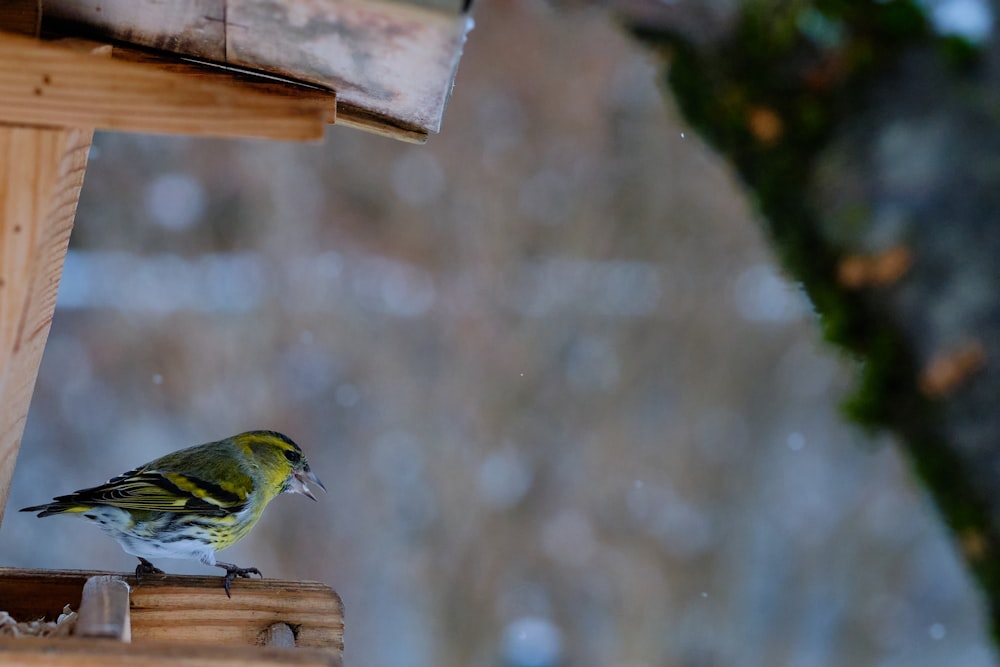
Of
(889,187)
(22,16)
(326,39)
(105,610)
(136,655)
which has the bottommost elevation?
(105,610)

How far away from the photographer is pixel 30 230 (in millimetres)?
1135

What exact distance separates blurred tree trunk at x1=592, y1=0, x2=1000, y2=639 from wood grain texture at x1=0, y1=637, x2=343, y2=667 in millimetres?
1646

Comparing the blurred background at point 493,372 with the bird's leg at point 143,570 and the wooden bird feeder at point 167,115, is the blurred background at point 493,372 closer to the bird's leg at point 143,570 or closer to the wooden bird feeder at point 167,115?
the bird's leg at point 143,570

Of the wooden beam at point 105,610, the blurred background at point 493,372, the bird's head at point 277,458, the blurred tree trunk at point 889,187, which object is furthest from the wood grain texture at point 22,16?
the blurred background at point 493,372

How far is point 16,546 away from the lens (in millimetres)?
5273

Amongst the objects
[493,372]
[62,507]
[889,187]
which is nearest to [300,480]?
[62,507]

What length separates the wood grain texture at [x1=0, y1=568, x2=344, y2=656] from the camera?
1.41 meters

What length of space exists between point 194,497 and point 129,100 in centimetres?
111

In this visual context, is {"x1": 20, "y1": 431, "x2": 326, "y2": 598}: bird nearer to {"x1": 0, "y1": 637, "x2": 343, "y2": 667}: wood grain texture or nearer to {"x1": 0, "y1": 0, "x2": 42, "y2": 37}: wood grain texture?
{"x1": 0, "y1": 637, "x2": 343, "y2": 667}: wood grain texture

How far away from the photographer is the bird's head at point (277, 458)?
2094 mm

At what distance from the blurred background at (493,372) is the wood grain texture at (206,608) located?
3.99 metres

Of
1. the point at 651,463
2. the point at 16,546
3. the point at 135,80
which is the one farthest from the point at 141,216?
the point at 135,80

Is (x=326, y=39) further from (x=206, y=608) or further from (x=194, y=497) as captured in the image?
(x=194, y=497)

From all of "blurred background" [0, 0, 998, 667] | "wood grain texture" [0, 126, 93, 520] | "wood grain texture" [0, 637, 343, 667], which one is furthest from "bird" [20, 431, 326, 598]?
"blurred background" [0, 0, 998, 667]
